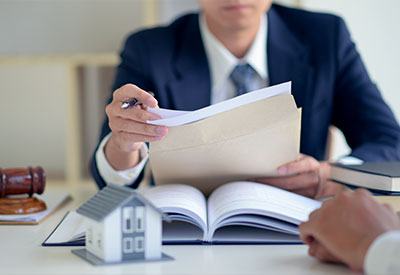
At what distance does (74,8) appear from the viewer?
2.44 metres

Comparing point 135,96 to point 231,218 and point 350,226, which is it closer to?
point 231,218

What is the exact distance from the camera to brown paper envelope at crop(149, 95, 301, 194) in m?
0.89

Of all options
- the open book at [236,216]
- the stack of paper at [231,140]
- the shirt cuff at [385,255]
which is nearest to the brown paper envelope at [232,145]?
the stack of paper at [231,140]

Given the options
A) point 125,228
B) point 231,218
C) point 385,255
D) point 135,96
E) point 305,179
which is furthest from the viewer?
point 305,179

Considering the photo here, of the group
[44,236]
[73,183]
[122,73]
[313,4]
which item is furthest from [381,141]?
[73,183]

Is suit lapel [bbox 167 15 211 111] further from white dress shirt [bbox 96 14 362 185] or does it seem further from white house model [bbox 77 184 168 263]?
white house model [bbox 77 184 168 263]

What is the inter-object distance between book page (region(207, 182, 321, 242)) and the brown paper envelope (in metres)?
0.09

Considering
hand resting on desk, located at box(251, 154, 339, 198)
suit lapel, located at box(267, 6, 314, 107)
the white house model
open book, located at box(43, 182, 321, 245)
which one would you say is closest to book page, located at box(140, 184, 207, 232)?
open book, located at box(43, 182, 321, 245)

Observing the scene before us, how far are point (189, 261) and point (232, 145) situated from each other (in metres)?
0.32

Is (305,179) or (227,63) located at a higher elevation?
(227,63)

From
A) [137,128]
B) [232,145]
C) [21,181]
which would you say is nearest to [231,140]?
[232,145]

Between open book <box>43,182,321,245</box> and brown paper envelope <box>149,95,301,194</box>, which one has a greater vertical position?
brown paper envelope <box>149,95,301,194</box>

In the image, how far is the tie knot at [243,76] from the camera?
63.2 inches

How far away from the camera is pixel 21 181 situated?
963 millimetres
